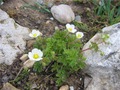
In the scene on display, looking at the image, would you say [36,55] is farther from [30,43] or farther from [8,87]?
[30,43]

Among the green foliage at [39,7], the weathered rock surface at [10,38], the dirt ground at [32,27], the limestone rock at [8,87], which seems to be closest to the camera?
the limestone rock at [8,87]

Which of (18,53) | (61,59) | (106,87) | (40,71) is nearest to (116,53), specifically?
(106,87)

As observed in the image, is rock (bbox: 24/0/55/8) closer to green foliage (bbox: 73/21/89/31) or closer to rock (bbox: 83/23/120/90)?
green foliage (bbox: 73/21/89/31)

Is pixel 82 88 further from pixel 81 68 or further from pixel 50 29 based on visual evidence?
pixel 50 29

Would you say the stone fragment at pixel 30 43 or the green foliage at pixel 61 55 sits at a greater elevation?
the green foliage at pixel 61 55

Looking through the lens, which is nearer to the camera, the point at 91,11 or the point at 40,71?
the point at 40,71

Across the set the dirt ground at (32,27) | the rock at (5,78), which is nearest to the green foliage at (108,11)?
the dirt ground at (32,27)

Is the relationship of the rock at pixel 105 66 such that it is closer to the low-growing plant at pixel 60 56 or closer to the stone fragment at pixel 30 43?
the low-growing plant at pixel 60 56
